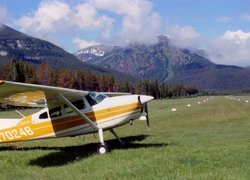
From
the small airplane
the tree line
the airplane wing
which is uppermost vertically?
the tree line

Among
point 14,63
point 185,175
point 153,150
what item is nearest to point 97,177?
point 185,175

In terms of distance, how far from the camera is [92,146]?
19062mm

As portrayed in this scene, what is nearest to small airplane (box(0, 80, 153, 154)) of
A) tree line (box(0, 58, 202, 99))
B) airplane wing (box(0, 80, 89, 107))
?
airplane wing (box(0, 80, 89, 107))

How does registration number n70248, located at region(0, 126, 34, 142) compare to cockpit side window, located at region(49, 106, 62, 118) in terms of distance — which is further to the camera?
registration number n70248, located at region(0, 126, 34, 142)

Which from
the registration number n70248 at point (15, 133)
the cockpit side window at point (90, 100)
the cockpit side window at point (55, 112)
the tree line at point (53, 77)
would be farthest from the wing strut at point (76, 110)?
the tree line at point (53, 77)

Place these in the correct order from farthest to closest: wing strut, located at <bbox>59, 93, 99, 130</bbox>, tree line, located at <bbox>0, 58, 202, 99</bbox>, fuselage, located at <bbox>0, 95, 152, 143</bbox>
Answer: tree line, located at <bbox>0, 58, 202, 99</bbox>
fuselage, located at <bbox>0, 95, 152, 143</bbox>
wing strut, located at <bbox>59, 93, 99, 130</bbox>

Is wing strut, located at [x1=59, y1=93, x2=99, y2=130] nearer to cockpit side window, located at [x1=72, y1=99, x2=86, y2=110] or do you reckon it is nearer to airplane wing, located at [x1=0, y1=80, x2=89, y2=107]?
airplane wing, located at [x1=0, y1=80, x2=89, y2=107]

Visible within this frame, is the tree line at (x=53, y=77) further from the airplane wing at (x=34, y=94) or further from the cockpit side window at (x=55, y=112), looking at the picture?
the cockpit side window at (x=55, y=112)

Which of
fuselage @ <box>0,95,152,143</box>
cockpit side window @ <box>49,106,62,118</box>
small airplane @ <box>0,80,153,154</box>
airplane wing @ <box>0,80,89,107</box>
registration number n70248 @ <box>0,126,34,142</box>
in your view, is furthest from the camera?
registration number n70248 @ <box>0,126,34,142</box>


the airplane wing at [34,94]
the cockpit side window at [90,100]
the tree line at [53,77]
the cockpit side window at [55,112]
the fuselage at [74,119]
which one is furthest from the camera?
the tree line at [53,77]

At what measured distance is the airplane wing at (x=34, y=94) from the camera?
47.0 feet

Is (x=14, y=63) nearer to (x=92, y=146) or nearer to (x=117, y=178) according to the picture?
(x=92, y=146)

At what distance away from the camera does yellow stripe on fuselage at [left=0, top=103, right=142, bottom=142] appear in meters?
16.5

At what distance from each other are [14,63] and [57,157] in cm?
10132
